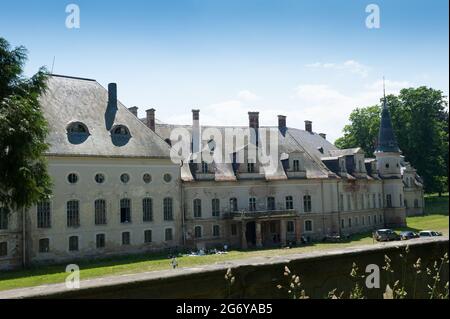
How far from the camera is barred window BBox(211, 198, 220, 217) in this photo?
43.0m

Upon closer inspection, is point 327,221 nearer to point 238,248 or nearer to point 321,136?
point 238,248

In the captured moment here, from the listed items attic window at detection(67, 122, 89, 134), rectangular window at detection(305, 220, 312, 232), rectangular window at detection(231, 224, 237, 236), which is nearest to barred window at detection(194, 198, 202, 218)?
rectangular window at detection(231, 224, 237, 236)

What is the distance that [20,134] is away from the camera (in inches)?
930

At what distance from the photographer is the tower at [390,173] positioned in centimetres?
5699

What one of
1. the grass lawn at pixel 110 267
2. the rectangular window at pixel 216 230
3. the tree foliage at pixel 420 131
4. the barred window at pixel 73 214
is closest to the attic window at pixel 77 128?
the barred window at pixel 73 214

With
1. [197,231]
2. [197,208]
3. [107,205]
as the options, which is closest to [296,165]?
[197,208]

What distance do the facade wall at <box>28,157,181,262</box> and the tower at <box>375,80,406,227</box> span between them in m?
27.6

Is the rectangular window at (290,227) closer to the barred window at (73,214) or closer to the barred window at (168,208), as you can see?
the barred window at (168,208)

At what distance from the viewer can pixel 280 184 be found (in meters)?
46.4

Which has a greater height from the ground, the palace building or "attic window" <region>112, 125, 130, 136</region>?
"attic window" <region>112, 125, 130, 136</region>

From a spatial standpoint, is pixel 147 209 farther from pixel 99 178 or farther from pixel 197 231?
pixel 197 231

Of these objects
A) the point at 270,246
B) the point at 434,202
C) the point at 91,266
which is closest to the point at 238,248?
the point at 270,246

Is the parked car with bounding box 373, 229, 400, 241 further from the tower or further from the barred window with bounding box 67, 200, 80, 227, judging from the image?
the barred window with bounding box 67, 200, 80, 227

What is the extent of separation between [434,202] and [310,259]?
7720 cm
